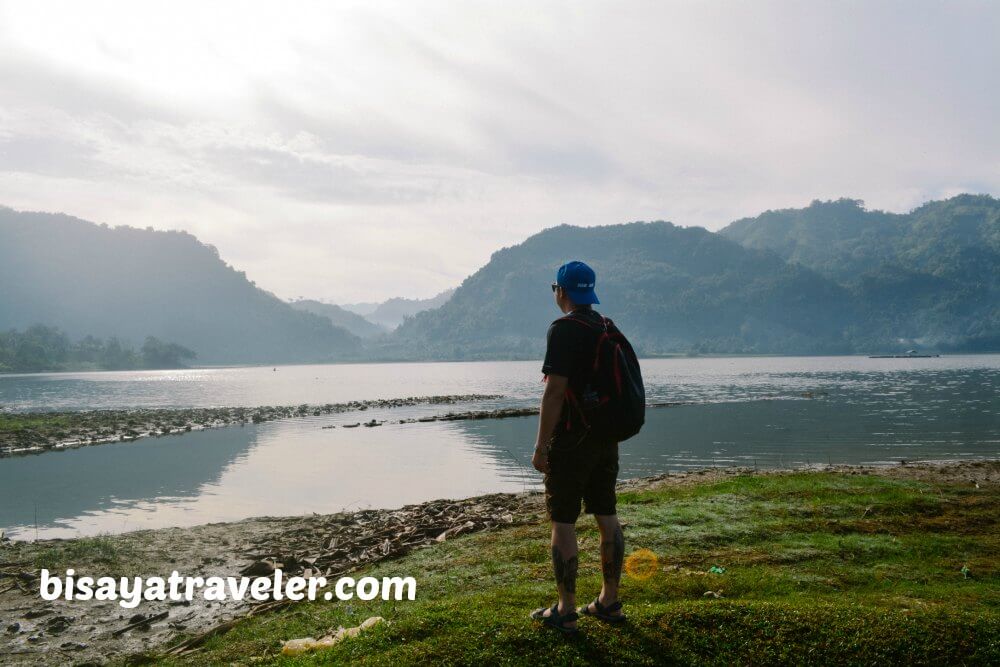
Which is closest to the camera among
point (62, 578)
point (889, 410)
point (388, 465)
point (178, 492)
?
point (62, 578)

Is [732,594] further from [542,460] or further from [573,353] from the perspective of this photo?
[573,353]

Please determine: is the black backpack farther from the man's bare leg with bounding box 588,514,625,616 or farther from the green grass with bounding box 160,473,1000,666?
the green grass with bounding box 160,473,1000,666

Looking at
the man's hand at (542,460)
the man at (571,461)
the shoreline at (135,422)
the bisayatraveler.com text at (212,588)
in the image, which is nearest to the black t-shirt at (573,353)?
the man at (571,461)

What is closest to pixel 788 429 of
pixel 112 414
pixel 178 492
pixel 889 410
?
pixel 889 410

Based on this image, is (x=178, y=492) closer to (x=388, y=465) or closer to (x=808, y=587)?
(x=388, y=465)

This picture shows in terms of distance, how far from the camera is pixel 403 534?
1252 centimetres

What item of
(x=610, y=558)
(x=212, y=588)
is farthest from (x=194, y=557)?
(x=610, y=558)

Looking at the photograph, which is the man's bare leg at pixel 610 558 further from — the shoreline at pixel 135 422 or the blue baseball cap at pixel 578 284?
the shoreline at pixel 135 422

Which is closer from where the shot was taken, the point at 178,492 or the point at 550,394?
the point at 550,394

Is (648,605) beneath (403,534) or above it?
above

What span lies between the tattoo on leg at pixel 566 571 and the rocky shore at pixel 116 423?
126 ft

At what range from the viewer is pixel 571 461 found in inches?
218

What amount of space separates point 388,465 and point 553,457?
24662mm

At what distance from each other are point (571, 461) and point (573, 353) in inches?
36.3
